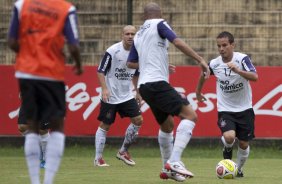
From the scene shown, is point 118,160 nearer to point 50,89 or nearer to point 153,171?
point 153,171

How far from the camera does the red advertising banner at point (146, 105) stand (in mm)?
18422

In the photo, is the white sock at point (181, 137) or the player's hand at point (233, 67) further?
the player's hand at point (233, 67)

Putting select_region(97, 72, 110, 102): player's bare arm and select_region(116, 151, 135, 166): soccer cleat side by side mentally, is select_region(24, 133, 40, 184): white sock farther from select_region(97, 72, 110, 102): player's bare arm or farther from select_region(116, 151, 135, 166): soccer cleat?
select_region(116, 151, 135, 166): soccer cleat

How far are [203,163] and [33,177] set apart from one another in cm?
707

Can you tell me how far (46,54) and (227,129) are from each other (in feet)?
14.8

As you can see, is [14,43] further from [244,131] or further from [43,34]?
[244,131]

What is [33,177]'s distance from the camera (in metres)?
9.11

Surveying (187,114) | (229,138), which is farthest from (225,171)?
(187,114)

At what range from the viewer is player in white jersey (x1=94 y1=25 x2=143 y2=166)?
51.1 feet

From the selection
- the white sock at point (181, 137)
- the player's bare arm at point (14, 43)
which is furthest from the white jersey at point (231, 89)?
the player's bare arm at point (14, 43)

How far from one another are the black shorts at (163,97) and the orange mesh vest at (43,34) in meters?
2.39

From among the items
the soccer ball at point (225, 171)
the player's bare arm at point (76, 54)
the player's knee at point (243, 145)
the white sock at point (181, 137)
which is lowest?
the soccer ball at point (225, 171)

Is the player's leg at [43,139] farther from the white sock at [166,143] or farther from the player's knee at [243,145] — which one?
the white sock at [166,143]

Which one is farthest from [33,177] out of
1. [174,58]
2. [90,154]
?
[174,58]
